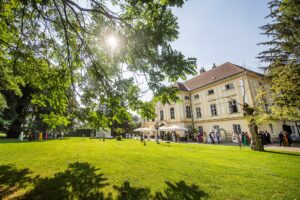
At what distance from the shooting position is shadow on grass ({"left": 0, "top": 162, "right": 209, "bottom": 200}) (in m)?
4.23

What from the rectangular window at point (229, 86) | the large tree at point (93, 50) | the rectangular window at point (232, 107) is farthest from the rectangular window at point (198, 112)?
the large tree at point (93, 50)

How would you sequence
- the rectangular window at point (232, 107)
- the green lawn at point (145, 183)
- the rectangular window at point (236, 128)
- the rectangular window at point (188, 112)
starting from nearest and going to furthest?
the green lawn at point (145, 183)
the rectangular window at point (236, 128)
the rectangular window at point (232, 107)
the rectangular window at point (188, 112)

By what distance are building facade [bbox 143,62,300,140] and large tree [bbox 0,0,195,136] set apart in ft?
54.4

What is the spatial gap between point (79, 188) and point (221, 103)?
28.8 meters

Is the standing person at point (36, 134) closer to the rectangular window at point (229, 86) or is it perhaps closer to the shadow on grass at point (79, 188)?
the shadow on grass at point (79, 188)

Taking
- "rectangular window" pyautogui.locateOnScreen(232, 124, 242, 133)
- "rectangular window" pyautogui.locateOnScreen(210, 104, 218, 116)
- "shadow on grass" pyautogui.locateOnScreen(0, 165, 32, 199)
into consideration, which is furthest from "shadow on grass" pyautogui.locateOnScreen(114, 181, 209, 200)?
"rectangular window" pyautogui.locateOnScreen(210, 104, 218, 116)

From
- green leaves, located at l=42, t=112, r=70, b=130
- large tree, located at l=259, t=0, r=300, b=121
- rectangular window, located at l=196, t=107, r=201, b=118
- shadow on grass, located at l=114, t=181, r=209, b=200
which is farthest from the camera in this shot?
rectangular window, located at l=196, t=107, r=201, b=118

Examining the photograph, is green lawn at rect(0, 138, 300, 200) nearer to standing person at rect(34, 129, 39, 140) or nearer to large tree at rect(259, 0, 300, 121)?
large tree at rect(259, 0, 300, 121)

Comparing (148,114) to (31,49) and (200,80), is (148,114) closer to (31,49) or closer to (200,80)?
(31,49)

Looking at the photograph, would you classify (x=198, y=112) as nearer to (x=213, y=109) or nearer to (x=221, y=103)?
(x=213, y=109)

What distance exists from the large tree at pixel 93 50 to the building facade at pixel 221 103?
54.4ft

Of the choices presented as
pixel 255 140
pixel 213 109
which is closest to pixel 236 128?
pixel 213 109

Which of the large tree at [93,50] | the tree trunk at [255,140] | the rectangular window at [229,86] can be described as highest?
the rectangular window at [229,86]

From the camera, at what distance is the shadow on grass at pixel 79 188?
423cm
